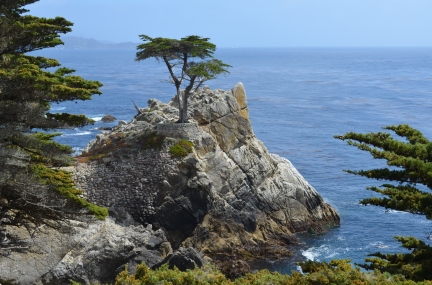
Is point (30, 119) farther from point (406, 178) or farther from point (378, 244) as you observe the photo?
point (378, 244)

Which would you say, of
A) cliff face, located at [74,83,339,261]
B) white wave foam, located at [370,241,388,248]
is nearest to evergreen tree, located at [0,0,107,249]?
cliff face, located at [74,83,339,261]

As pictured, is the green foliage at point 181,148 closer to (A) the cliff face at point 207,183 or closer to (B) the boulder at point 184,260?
(A) the cliff face at point 207,183

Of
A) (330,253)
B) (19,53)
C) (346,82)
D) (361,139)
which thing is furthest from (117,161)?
(346,82)

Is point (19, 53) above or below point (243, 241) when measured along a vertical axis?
above

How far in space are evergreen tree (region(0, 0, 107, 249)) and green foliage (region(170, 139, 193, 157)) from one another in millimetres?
16607

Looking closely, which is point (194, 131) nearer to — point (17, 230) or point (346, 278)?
point (17, 230)

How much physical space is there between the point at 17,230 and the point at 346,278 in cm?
1840

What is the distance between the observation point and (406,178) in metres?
13.5

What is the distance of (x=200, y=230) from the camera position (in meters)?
32.6

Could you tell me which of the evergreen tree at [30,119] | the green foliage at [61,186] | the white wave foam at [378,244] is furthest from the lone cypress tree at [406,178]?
the white wave foam at [378,244]

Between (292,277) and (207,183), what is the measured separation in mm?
19218

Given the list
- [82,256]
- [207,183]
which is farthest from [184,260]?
[207,183]

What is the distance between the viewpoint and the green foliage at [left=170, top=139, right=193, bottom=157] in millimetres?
33875

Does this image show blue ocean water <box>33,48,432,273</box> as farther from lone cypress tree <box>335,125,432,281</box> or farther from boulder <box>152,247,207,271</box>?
lone cypress tree <box>335,125,432,281</box>
